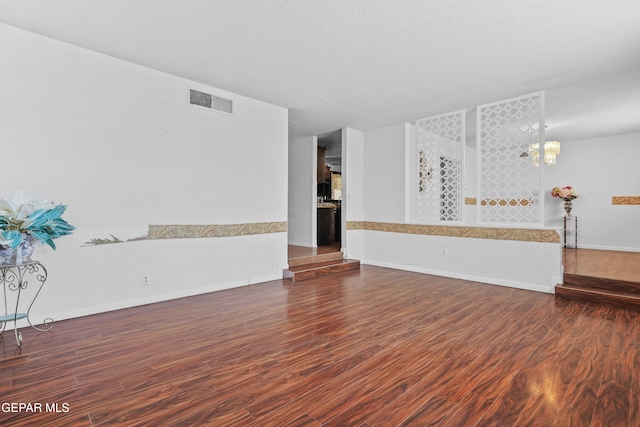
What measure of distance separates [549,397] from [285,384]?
5.30 feet

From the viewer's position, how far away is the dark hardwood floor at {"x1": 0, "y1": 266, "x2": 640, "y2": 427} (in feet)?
5.66

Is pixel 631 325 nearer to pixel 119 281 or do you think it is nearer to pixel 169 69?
pixel 119 281

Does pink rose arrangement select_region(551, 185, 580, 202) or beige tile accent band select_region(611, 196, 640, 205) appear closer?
beige tile accent band select_region(611, 196, 640, 205)

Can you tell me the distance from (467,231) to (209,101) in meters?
4.40

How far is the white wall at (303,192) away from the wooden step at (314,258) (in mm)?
931

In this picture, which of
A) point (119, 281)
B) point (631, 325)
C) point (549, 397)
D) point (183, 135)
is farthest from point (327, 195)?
point (549, 397)

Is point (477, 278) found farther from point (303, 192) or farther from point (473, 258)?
point (303, 192)

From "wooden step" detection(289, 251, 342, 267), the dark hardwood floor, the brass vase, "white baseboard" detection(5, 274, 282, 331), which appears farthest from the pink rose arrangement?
"white baseboard" detection(5, 274, 282, 331)

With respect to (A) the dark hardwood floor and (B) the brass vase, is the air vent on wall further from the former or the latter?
(B) the brass vase

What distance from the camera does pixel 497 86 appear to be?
410 cm

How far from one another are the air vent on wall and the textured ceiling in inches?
6.8

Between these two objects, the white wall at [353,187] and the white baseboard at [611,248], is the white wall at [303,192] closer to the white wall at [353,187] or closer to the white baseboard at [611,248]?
the white wall at [353,187]

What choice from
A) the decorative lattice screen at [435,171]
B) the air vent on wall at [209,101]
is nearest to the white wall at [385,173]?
the decorative lattice screen at [435,171]

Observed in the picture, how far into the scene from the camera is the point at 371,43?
9.97 ft
